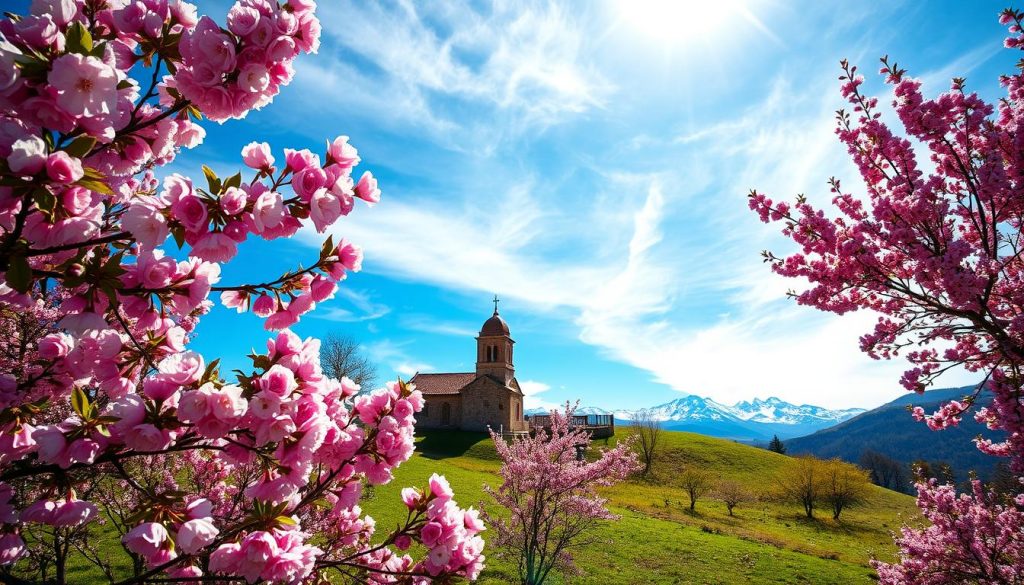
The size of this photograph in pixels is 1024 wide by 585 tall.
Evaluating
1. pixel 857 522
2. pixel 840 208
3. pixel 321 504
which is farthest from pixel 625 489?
pixel 321 504

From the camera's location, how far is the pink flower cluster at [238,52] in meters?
1.78

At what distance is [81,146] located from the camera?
4.63 feet

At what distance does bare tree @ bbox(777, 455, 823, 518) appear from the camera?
35906 millimetres

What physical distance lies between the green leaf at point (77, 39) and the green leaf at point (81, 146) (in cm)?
30

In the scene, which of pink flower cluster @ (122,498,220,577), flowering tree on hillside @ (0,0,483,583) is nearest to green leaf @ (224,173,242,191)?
flowering tree on hillside @ (0,0,483,583)

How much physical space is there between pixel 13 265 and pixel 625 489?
4156 cm

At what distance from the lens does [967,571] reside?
25.0 feet

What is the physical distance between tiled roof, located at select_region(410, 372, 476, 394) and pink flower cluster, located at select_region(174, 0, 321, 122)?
51840mm

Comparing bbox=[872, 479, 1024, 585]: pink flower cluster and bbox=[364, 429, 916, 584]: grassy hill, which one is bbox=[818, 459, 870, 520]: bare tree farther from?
bbox=[872, 479, 1024, 585]: pink flower cluster

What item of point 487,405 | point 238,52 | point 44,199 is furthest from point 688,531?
point 487,405

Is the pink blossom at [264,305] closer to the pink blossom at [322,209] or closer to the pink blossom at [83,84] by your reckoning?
the pink blossom at [322,209]

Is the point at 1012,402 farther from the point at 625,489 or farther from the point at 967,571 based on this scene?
the point at 625,489

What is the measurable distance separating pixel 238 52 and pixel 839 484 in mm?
48246

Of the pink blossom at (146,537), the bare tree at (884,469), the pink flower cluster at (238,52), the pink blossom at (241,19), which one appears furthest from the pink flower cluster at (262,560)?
the bare tree at (884,469)
